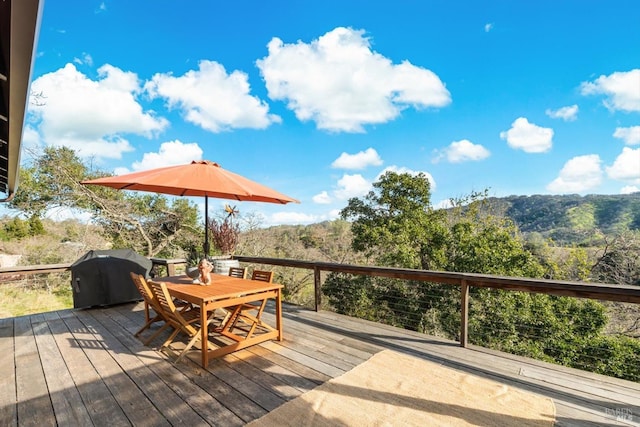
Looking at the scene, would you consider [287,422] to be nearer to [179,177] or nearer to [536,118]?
[179,177]

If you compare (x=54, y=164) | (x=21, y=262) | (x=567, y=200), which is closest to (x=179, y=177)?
(x=54, y=164)

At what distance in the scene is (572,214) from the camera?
12734 mm

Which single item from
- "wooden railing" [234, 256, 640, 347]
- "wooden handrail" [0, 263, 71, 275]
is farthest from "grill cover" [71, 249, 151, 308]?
"wooden railing" [234, 256, 640, 347]

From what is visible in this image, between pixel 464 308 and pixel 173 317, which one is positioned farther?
pixel 464 308

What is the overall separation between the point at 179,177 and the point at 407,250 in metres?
6.74

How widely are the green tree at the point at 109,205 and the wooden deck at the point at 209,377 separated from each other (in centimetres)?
732

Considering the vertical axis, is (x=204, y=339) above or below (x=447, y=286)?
above

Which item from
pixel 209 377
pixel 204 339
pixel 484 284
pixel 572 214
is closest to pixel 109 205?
pixel 204 339

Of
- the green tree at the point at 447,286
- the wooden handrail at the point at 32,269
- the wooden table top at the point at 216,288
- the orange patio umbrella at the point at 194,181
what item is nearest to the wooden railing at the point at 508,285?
the wooden table top at the point at 216,288

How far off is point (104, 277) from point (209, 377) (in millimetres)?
3199

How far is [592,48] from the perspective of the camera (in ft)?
35.3

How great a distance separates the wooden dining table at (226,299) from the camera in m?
2.88

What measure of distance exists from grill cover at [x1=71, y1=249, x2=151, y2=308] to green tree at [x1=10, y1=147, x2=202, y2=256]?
21.1 feet

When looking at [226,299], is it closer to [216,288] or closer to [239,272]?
[216,288]
